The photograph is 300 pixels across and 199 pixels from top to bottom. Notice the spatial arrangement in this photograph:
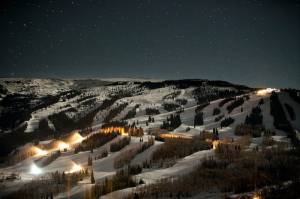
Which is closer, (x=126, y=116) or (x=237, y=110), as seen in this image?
(x=237, y=110)

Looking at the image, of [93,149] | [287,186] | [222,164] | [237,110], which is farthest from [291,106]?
[287,186]

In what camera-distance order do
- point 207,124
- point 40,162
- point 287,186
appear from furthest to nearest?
point 207,124
point 40,162
point 287,186

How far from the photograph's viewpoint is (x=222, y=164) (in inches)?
890

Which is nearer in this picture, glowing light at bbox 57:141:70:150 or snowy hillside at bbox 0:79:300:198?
snowy hillside at bbox 0:79:300:198

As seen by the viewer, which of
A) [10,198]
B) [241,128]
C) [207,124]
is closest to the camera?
[10,198]

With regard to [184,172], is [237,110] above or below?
above

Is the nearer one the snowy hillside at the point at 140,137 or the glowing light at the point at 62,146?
the snowy hillside at the point at 140,137

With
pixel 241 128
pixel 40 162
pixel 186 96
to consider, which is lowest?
pixel 40 162

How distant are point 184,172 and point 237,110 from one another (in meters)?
35.4

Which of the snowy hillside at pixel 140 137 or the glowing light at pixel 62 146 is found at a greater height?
the snowy hillside at pixel 140 137

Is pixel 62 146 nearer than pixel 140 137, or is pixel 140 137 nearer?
pixel 140 137

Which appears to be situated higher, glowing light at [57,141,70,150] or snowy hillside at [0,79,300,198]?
snowy hillside at [0,79,300,198]

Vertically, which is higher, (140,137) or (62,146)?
(140,137)

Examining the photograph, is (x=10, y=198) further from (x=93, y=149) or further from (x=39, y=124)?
(x=39, y=124)
